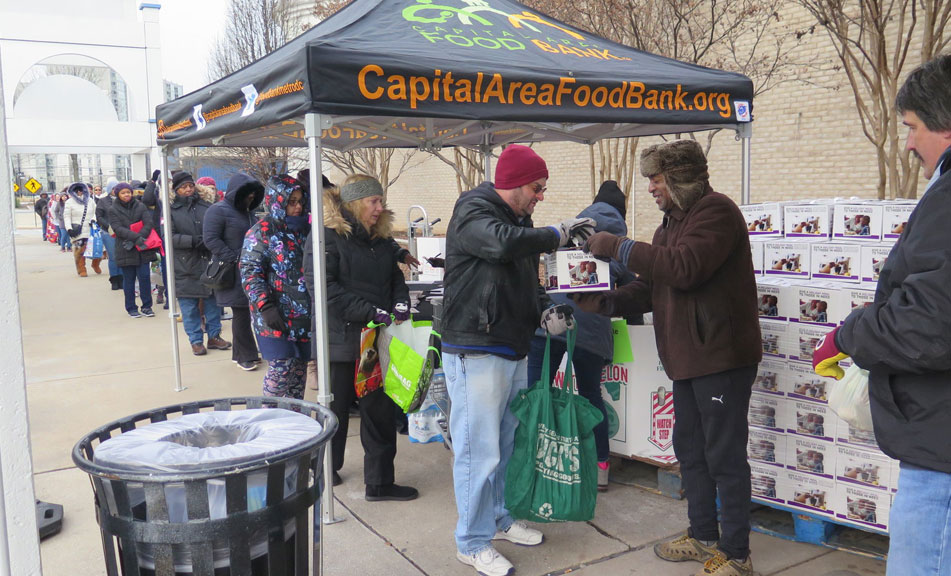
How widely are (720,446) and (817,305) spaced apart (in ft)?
3.08

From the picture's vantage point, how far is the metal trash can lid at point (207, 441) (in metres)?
2.00

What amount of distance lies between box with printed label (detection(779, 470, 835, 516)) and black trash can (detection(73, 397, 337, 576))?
2.55 meters

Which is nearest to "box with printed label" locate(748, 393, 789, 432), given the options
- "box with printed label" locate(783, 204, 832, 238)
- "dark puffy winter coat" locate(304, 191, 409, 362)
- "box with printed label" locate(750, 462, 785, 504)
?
"box with printed label" locate(750, 462, 785, 504)

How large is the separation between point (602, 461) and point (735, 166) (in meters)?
9.64

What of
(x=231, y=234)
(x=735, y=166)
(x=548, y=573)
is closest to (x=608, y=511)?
(x=548, y=573)

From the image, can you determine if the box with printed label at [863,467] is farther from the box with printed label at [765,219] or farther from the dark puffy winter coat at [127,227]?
the dark puffy winter coat at [127,227]

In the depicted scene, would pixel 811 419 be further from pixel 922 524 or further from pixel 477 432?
pixel 922 524

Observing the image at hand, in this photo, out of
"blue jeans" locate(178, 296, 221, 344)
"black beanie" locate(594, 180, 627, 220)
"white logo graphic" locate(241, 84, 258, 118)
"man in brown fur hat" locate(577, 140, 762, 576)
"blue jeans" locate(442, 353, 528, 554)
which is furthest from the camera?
"blue jeans" locate(178, 296, 221, 344)

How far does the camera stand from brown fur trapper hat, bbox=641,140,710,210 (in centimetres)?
320

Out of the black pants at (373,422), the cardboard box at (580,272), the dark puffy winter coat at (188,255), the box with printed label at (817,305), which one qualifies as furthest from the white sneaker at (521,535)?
the dark puffy winter coat at (188,255)

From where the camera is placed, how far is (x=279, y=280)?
16.0 feet

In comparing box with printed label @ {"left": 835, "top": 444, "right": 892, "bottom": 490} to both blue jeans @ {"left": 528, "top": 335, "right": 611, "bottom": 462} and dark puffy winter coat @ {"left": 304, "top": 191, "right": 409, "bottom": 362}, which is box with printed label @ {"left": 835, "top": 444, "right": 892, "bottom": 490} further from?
dark puffy winter coat @ {"left": 304, "top": 191, "right": 409, "bottom": 362}

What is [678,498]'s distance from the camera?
432 centimetres

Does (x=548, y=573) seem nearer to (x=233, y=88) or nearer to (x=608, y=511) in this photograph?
(x=608, y=511)
